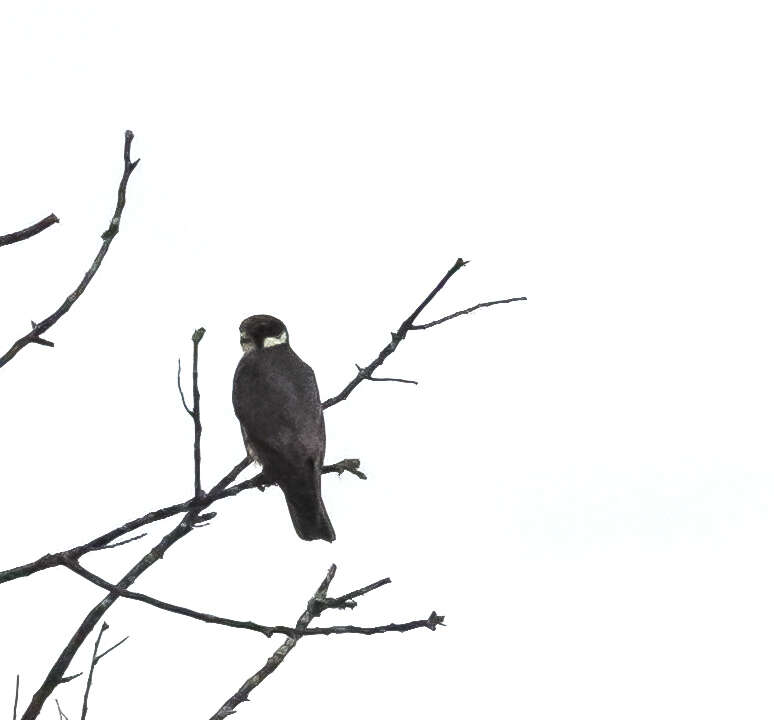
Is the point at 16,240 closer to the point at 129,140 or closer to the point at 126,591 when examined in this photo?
the point at 129,140

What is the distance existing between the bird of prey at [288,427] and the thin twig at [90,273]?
4964 mm

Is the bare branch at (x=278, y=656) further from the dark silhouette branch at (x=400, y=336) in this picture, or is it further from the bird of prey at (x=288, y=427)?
the bird of prey at (x=288, y=427)

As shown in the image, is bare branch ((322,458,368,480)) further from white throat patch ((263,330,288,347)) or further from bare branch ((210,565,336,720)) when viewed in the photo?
white throat patch ((263,330,288,347))

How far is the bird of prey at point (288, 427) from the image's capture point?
28.5 feet

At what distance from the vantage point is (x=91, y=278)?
3604 mm

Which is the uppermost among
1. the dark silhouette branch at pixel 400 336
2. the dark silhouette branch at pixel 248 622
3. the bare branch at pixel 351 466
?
the dark silhouette branch at pixel 400 336

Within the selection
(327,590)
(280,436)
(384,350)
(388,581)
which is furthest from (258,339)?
(388,581)

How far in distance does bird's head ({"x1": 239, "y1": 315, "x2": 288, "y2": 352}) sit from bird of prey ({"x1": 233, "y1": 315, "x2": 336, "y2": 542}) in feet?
0.84

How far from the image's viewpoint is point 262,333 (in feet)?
33.5

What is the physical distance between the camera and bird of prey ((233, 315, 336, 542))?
→ 8.69 metres

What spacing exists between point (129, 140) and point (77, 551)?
123cm

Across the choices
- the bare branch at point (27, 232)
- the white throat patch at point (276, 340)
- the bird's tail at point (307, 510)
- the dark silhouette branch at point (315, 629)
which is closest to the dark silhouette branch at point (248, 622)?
the dark silhouette branch at point (315, 629)

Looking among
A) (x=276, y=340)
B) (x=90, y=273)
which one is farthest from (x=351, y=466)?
(x=276, y=340)

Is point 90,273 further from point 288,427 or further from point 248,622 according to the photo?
point 288,427
